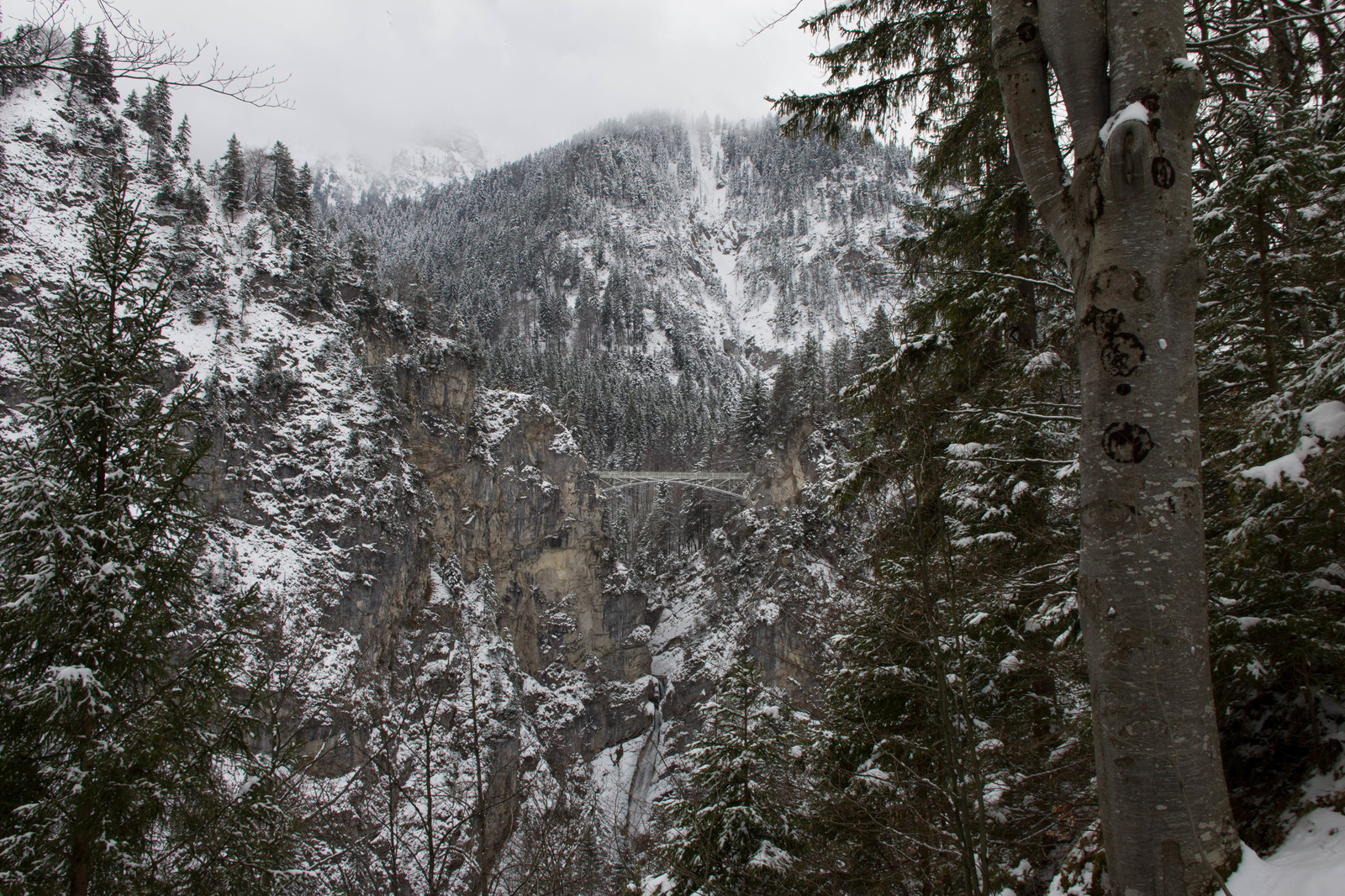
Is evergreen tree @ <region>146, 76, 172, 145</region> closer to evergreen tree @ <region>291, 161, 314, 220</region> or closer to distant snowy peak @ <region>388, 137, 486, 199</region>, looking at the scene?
evergreen tree @ <region>291, 161, 314, 220</region>

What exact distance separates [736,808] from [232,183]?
4107cm

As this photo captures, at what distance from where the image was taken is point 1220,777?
181cm

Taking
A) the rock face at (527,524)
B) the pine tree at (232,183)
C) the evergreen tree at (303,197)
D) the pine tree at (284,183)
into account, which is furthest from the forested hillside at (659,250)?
the pine tree at (232,183)

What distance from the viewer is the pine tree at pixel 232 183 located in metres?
34.7

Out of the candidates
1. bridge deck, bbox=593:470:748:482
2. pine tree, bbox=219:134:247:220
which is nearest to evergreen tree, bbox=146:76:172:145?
pine tree, bbox=219:134:247:220

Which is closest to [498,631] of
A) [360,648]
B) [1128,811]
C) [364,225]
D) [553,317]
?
[360,648]

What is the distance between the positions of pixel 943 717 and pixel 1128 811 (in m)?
1.53

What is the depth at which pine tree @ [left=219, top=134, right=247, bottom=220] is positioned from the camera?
3466cm

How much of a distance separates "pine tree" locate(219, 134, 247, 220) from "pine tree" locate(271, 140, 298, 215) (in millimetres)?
1797

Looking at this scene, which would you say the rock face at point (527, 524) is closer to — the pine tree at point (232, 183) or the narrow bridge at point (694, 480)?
the narrow bridge at point (694, 480)

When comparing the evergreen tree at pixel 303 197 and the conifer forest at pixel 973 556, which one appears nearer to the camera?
the conifer forest at pixel 973 556

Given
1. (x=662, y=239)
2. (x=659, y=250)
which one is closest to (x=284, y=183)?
(x=659, y=250)

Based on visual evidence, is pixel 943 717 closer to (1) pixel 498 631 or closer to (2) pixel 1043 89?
(2) pixel 1043 89

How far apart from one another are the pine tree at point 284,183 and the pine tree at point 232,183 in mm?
1797
